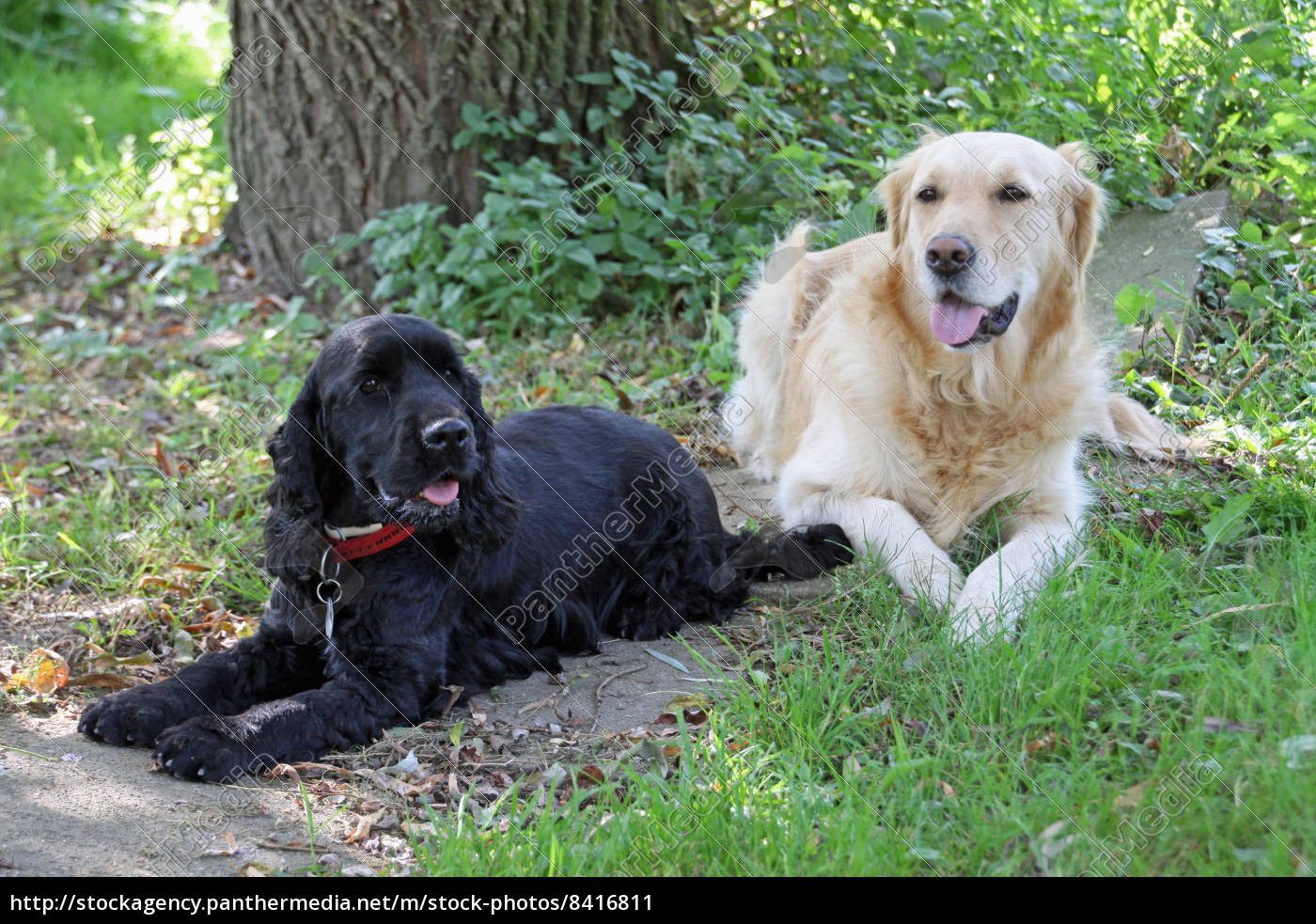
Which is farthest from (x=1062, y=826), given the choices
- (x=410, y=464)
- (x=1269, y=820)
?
(x=410, y=464)

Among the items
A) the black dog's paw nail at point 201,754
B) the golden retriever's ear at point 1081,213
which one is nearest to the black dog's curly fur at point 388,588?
the black dog's paw nail at point 201,754

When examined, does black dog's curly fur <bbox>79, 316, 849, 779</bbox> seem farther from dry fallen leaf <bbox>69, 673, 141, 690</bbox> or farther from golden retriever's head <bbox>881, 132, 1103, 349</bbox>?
golden retriever's head <bbox>881, 132, 1103, 349</bbox>

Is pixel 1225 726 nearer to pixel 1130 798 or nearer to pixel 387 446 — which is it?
pixel 1130 798

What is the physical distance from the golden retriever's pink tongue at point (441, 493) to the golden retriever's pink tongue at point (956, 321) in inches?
62.0

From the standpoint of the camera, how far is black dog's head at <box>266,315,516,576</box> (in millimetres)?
3129

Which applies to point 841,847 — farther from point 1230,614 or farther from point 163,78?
point 163,78

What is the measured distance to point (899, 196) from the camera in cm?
400

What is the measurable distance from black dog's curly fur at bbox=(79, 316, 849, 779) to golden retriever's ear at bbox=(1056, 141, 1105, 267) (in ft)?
5.25

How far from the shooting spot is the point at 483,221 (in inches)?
235

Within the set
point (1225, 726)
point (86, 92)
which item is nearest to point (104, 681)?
point (1225, 726)

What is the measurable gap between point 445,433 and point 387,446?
0.17 metres

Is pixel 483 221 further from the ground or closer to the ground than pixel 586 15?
closer to the ground

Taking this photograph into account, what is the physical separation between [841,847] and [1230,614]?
136 centimetres

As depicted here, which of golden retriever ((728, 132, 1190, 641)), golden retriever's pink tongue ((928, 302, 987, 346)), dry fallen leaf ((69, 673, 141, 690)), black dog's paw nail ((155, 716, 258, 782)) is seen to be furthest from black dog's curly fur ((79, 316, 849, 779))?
golden retriever's pink tongue ((928, 302, 987, 346))
